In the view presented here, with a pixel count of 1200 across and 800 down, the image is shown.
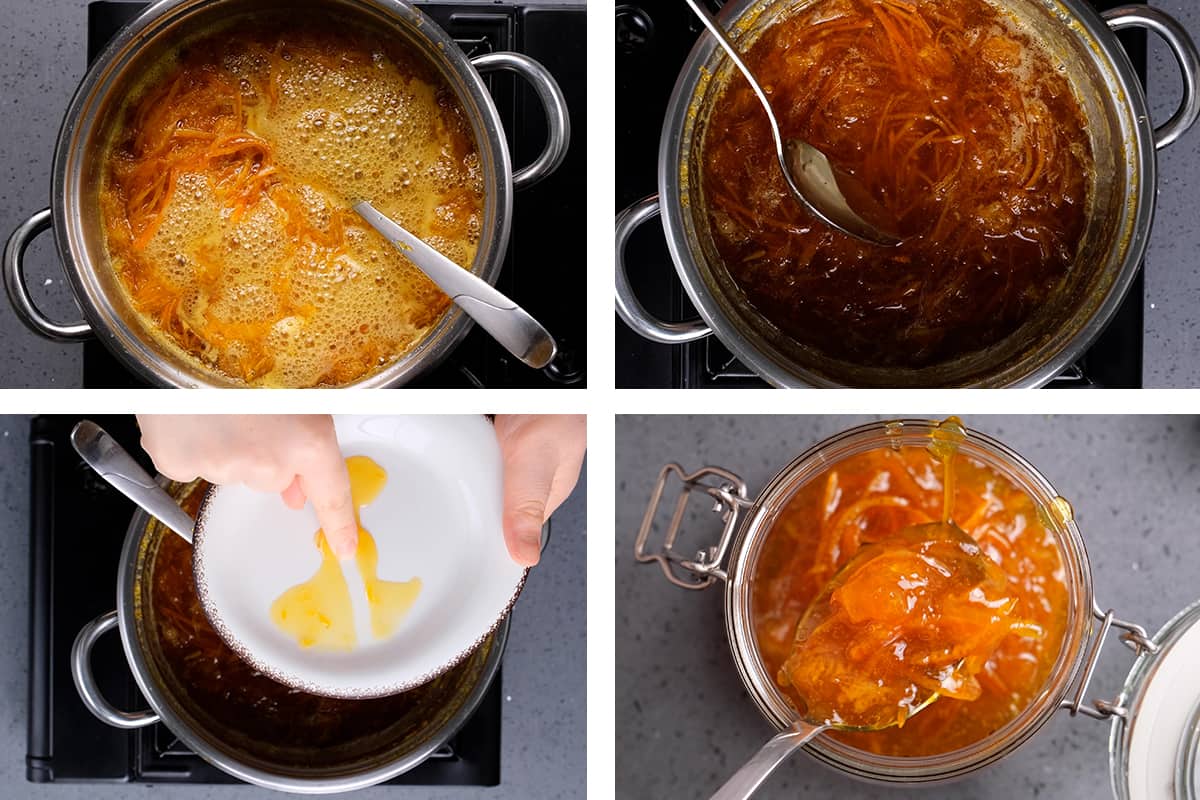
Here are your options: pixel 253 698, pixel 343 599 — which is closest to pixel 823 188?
pixel 343 599

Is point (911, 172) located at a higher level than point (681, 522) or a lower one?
higher

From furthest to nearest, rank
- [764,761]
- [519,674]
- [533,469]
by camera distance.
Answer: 1. [519,674]
2. [533,469]
3. [764,761]

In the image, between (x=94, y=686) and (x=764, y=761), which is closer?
(x=764, y=761)

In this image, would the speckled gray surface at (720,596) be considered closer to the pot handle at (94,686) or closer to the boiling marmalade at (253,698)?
the boiling marmalade at (253,698)

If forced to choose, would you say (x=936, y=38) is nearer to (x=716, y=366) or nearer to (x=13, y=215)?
(x=716, y=366)

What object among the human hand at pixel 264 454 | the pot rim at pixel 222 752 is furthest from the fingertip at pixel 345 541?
the pot rim at pixel 222 752

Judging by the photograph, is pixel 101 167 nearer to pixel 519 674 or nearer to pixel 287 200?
pixel 287 200

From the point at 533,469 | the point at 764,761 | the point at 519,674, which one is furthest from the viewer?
the point at 519,674
